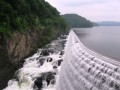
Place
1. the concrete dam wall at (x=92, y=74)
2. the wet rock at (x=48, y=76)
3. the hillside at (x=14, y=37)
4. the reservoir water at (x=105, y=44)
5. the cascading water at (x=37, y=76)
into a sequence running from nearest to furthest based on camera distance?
the concrete dam wall at (x=92, y=74) → the cascading water at (x=37, y=76) → the wet rock at (x=48, y=76) → the hillside at (x=14, y=37) → the reservoir water at (x=105, y=44)

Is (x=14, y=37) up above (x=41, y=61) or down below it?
above

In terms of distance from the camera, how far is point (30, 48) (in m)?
44.9

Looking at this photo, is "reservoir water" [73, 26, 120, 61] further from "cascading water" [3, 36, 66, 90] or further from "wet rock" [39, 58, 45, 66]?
"wet rock" [39, 58, 45, 66]

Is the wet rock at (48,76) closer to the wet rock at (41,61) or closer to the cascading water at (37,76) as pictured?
the cascading water at (37,76)

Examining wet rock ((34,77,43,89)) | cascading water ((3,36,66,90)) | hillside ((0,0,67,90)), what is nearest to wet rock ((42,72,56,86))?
cascading water ((3,36,66,90))

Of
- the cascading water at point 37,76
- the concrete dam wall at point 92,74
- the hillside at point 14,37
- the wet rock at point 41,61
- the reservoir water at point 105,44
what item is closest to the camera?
the concrete dam wall at point 92,74

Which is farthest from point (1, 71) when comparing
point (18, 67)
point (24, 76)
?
point (18, 67)

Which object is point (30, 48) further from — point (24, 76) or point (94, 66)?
point (94, 66)

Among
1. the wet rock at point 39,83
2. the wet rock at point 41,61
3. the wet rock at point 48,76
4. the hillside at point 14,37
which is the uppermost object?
the hillside at point 14,37

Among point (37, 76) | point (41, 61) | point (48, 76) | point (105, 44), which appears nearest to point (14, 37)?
point (41, 61)

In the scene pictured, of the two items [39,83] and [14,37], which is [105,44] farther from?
[39,83]

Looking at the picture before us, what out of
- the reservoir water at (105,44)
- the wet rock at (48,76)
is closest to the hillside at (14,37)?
the wet rock at (48,76)

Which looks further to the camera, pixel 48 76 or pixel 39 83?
pixel 48 76

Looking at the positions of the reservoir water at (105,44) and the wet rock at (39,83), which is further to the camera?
the reservoir water at (105,44)
